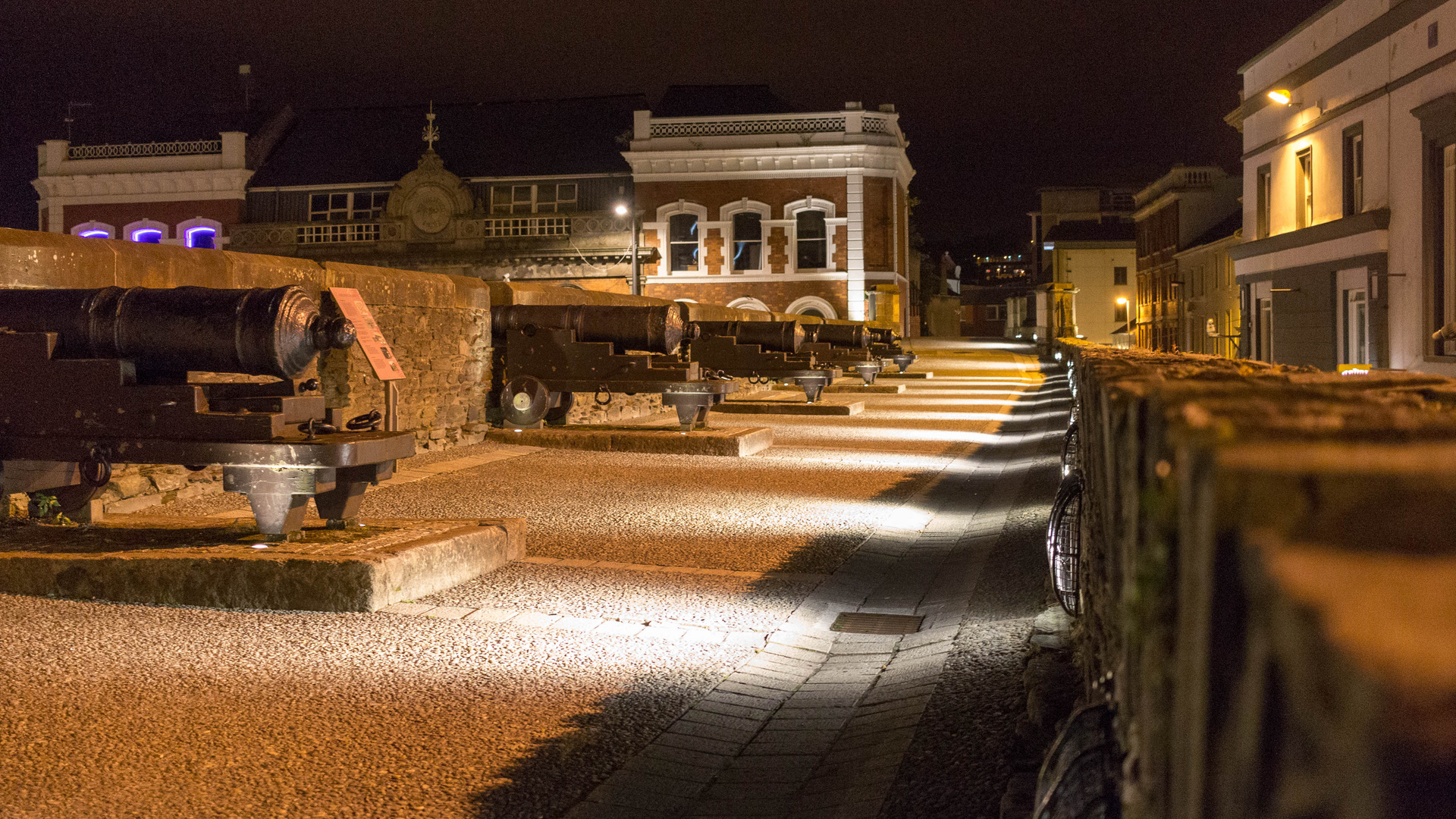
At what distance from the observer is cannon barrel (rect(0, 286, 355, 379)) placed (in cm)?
582

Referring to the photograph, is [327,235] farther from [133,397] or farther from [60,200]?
[133,397]

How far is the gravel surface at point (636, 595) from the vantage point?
5508mm

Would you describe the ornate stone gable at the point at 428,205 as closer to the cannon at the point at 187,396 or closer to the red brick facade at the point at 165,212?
the red brick facade at the point at 165,212

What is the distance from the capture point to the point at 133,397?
19.5 ft

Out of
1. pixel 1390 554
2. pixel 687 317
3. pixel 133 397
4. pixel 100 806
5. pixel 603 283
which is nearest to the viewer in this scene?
pixel 1390 554

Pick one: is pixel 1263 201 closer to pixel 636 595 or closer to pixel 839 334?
pixel 839 334

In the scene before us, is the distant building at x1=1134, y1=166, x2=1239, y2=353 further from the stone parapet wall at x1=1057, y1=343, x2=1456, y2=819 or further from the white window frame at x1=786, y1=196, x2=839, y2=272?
the stone parapet wall at x1=1057, y1=343, x2=1456, y2=819

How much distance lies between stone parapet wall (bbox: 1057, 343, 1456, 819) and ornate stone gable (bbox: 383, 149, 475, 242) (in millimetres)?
44468

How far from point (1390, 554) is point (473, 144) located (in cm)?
4822

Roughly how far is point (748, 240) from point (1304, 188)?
2073 centimetres

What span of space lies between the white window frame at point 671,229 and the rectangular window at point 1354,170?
77.3 feet

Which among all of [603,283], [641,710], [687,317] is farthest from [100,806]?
[603,283]

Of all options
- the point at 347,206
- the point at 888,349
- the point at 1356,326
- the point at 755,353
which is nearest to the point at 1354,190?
the point at 1356,326

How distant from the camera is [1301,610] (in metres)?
0.92
